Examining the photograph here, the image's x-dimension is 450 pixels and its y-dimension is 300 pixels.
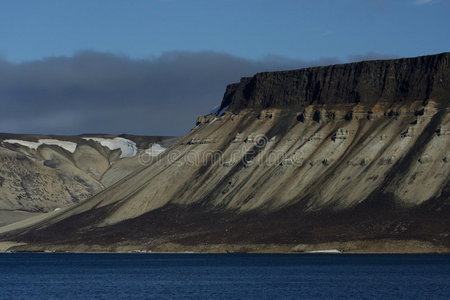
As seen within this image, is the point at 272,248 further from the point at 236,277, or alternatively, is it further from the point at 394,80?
the point at 236,277

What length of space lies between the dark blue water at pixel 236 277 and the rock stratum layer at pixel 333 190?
6.02 m

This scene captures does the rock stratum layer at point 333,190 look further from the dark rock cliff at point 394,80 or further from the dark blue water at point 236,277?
the dark blue water at point 236,277

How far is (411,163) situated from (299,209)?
1865 centimetres

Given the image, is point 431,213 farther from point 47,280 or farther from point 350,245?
point 47,280

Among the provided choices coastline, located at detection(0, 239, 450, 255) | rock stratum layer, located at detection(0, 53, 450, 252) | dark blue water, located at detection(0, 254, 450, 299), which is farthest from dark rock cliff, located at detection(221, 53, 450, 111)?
dark blue water, located at detection(0, 254, 450, 299)

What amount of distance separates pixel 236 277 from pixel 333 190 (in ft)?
197

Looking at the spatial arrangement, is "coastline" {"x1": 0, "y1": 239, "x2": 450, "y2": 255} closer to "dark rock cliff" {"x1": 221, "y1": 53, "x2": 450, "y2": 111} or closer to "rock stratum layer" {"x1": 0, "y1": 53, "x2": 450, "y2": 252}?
"rock stratum layer" {"x1": 0, "y1": 53, "x2": 450, "y2": 252}

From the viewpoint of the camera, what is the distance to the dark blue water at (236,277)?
94125mm

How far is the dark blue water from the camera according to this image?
309 feet

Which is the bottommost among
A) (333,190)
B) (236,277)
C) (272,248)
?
(272,248)

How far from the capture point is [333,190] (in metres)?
173

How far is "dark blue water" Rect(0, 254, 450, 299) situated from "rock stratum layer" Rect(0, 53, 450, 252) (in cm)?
602

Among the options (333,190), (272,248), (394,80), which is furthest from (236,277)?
(394,80)

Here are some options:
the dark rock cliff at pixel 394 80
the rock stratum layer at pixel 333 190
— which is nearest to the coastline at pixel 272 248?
the rock stratum layer at pixel 333 190
